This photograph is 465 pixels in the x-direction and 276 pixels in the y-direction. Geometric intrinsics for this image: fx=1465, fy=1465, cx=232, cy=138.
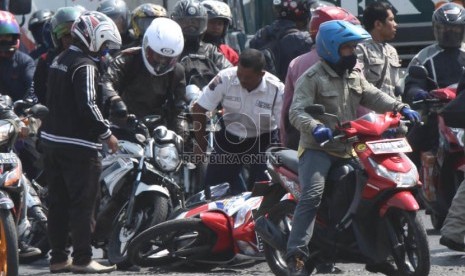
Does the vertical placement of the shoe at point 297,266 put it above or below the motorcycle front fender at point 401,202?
below

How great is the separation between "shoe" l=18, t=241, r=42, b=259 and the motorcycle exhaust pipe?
89.3 inches

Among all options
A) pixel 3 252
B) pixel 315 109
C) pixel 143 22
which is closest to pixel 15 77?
pixel 143 22

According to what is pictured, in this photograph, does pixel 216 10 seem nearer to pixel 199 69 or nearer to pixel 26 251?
pixel 199 69

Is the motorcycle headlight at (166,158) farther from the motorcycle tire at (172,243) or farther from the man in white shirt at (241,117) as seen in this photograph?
the motorcycle tire at (172,243)

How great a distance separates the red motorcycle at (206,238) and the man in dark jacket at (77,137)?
0.40 m

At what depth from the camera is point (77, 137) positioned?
10133mm

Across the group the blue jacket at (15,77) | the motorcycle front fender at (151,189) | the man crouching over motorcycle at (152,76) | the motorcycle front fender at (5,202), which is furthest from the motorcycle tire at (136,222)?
the blue jacket at (15,77)

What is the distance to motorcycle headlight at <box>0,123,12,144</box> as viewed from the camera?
368 inches

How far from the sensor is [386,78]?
437 inches

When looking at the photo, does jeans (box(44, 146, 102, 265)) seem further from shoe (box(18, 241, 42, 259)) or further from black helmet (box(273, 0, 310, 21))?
black helmet (box(273, 0, 310, 21))

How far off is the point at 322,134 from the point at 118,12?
6.21 meters

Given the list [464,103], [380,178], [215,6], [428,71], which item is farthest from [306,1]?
[380,178]

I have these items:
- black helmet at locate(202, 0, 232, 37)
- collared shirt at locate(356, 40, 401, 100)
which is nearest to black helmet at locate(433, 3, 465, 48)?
collared shirt at locate(356, 40, 401, 100)

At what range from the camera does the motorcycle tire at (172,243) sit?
10.0m
